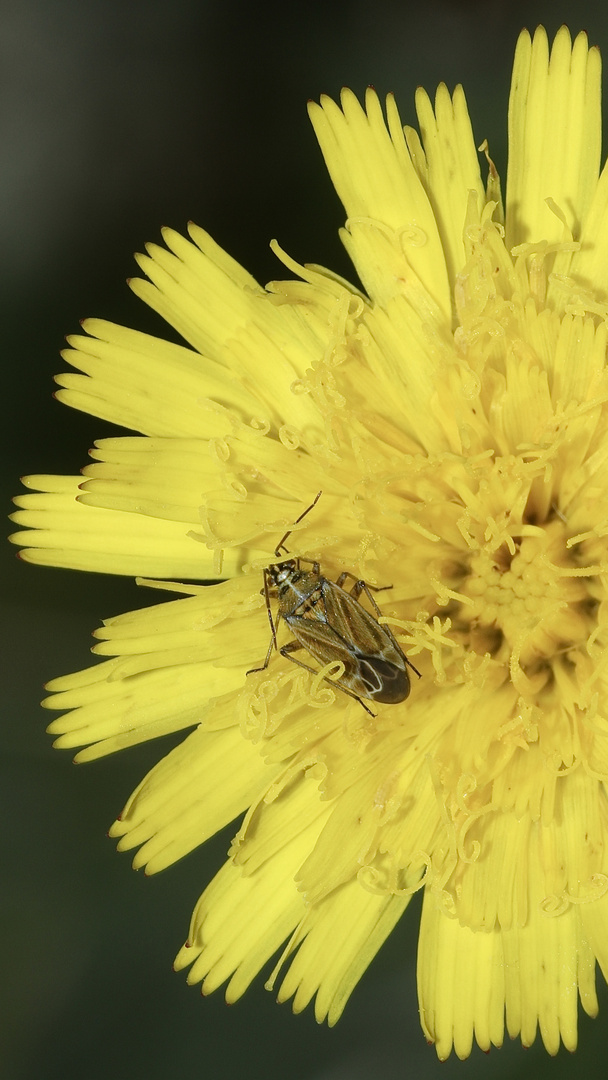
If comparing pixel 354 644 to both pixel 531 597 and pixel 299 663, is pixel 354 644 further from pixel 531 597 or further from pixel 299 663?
pixel 531 597

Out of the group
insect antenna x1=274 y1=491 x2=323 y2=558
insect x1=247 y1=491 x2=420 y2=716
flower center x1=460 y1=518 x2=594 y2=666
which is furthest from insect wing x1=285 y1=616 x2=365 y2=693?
flower center x1=460 y1=518 x2=594 y2=666

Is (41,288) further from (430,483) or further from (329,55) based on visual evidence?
(430,483)

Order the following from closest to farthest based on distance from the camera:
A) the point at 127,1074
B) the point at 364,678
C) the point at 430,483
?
the point at 364,678, the point at 430,483, the point at 127,1074

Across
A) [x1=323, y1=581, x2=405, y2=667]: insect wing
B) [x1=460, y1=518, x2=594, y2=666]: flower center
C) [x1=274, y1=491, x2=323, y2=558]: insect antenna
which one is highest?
[x1=274, y1=491, x2=323, y2=558]: insect antenna

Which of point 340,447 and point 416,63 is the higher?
point 416,63

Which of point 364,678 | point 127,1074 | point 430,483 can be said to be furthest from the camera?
point 127,1074

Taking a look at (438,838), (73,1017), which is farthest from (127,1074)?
(438,838)

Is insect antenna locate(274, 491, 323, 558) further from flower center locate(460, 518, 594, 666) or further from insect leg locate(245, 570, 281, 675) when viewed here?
flower center locate(460, 518, 594, 666)
